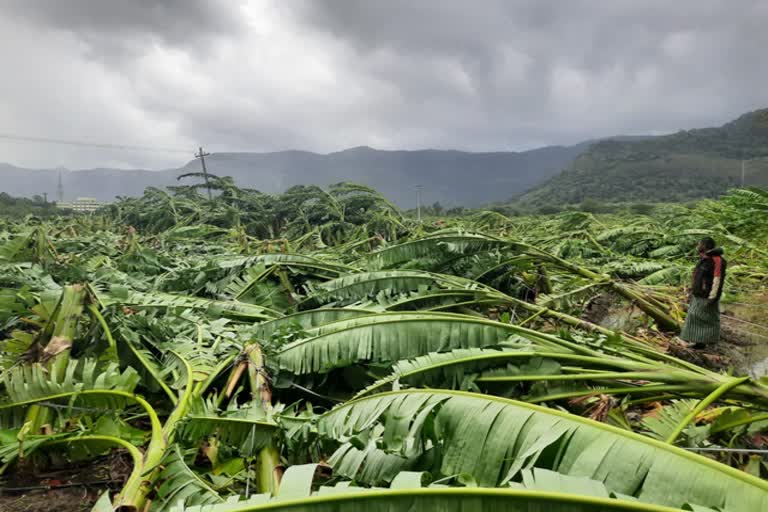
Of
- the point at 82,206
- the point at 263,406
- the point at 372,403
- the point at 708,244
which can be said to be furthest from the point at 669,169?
the point at 263,406

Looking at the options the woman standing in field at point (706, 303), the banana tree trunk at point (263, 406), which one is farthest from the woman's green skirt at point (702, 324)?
the banana tree trunk at point (263, 406)

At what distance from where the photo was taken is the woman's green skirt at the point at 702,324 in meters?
4.24

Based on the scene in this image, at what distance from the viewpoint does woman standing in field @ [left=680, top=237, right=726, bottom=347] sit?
14.0 feet

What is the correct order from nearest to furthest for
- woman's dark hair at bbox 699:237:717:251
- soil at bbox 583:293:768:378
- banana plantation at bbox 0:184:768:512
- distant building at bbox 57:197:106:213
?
banana plantation at bbox 0:184:768:512
soil at bbox 583:293:768:378
woman's dark hair at bbox 699:237:717:251
distant building at bbox 57:197:106:213

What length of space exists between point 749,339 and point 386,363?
5171mm

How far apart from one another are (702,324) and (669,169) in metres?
116

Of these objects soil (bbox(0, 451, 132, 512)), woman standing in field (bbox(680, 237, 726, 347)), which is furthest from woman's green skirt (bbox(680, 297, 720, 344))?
soil (bbox(0, 451, 132, 512))

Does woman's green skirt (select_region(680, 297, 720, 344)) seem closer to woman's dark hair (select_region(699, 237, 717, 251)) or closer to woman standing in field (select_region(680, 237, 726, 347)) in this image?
woman standing in field (select_region(680, 237, 726, 347))

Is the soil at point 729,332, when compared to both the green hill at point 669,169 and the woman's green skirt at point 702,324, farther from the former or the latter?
the green hill at point 669,169

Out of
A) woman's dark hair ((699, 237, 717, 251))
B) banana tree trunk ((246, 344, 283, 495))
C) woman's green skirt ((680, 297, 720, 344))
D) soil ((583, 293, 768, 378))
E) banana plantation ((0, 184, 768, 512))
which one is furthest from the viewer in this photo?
woman's dark hair ((699, 237, 717, 251))

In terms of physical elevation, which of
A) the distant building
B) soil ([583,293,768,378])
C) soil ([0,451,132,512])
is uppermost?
the distant building

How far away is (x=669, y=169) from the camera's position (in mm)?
98500

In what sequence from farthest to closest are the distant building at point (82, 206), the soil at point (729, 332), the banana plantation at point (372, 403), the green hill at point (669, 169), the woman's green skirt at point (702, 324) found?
the green hill at point (669, 169)
the distant building at point (82, 206)
the woman's green skirt at point (702, 324)
the soil at point (729, 332)
the banana plantation at point (372, 403)

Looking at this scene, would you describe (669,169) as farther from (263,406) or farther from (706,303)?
(263,406)
